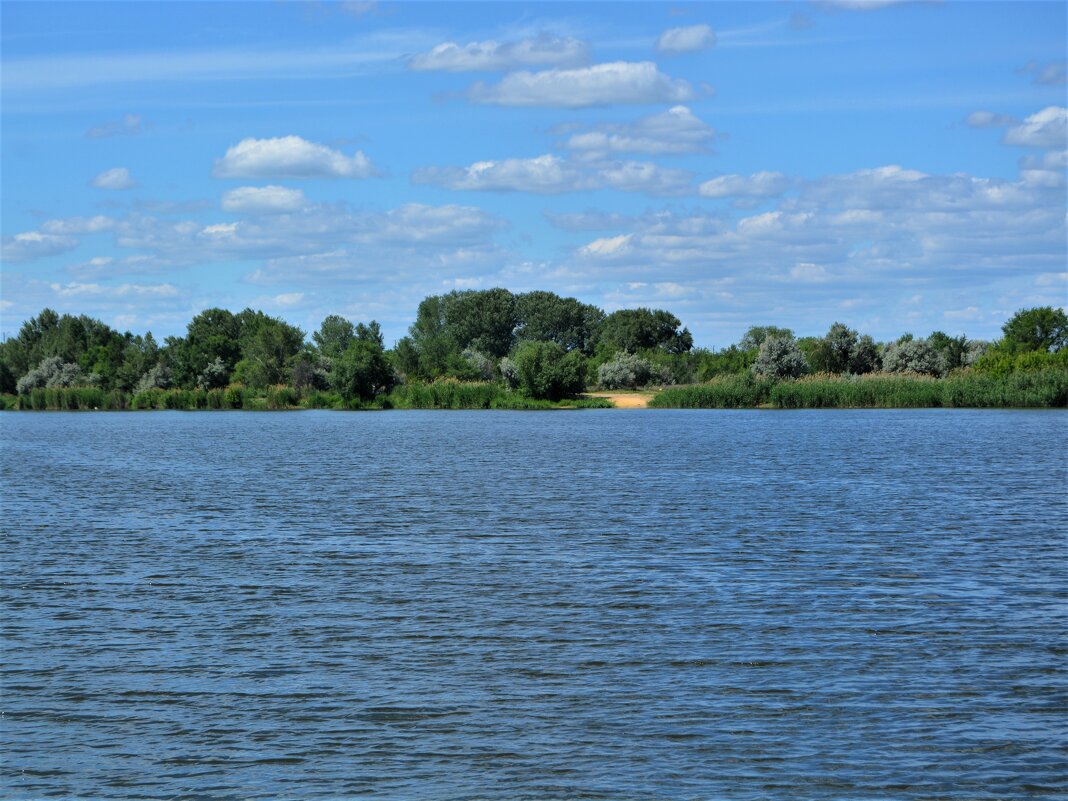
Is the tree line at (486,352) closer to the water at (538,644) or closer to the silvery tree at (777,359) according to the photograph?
the silvery tree at (777,359)

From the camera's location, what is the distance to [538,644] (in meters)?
13.8

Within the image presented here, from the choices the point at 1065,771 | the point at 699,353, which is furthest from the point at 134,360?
the point at 1065,771

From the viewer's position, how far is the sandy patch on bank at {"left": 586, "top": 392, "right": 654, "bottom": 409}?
3861 inches

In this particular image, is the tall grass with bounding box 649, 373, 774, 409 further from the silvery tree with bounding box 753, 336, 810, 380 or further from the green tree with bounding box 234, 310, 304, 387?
the green tree with bounding box 234, 310, 304, 387

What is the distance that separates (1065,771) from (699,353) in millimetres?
110575

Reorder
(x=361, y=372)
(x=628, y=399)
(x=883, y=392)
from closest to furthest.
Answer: (x=883, y=392) → (x=628, y=399) → (x=361, y=372)

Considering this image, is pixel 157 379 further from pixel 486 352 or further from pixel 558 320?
pixel 558 320

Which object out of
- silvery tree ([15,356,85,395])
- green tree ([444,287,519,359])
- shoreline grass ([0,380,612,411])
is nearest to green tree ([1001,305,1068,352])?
shoreline grass ([0,380,612,411])

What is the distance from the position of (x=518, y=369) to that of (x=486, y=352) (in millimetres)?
57322

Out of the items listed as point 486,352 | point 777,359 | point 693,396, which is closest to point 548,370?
point 693,396

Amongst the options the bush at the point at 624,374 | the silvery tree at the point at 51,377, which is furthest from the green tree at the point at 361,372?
the silvery tree at the point at 51,377

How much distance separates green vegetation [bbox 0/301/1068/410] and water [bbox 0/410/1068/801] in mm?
55562

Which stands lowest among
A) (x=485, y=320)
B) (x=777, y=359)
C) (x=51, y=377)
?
(x=51, y=377)

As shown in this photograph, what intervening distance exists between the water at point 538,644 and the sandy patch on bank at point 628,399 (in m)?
66.2
